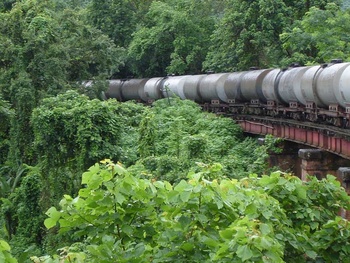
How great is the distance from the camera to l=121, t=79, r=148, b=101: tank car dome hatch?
42531mm

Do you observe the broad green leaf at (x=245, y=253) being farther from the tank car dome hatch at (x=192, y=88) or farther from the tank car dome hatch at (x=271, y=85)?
the tank car dome hatch at (x=192, y=88)

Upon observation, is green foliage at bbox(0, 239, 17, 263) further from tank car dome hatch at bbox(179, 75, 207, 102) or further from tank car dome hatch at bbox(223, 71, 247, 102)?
tank car dome hatch at bbox(179, 75, 207, 102)

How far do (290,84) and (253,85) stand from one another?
4428 mm

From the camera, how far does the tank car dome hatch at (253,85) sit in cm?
2989

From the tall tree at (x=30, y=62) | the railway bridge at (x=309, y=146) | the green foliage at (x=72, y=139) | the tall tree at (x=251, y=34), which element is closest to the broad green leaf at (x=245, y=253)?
the railway bridge at (x=309, y=146)

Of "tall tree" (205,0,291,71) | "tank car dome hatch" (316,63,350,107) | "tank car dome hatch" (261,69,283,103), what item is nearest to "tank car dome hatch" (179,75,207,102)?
"tall tree" (205,0,291,71)

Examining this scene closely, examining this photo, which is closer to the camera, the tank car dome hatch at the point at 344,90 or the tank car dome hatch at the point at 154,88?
the tank car dome hatch at the point at 344,90

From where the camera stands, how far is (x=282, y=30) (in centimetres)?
4281

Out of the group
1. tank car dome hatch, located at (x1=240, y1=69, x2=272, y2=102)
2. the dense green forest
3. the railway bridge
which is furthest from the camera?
tank car dome hatch, located at (x1=240, y1=69, x2=272, y2=102)

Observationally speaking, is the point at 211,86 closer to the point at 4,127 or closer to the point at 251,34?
the point at 251,34

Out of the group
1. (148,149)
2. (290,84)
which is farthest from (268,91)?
(148,149)

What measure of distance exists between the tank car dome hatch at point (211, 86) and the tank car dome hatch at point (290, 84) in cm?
685

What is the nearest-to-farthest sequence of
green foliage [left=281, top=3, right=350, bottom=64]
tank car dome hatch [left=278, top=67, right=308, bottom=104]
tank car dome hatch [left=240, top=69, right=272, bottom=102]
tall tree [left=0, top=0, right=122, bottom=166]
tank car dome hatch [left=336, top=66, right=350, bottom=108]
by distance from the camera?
tank car dome hatch [left=336, top=66, right=350, bottom=108] → tank car dome hatch [left=278, top=67, right=308, bottom=104] → tall tree [left=0, top=0, right=122, bottom=166] → tank car dome hatch [left=240, top=69, right=272, bottom=102] → green foliage [left=281, top=3, right=350, bottom=64]

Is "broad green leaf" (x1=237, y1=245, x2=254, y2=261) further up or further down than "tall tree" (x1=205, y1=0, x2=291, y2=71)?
further up
